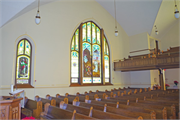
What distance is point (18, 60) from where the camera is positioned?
887cm

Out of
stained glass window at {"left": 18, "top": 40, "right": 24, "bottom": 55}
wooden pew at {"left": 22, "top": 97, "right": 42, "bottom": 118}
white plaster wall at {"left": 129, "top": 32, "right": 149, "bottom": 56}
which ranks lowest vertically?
wooden pew at {"left": 22, "top": 97, "right": 42, "bottom": 118}

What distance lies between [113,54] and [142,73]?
3231 millimetres

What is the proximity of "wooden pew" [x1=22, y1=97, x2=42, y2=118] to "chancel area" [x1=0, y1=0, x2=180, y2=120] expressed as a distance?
0.10ft

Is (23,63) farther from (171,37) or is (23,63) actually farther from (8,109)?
(171,37)

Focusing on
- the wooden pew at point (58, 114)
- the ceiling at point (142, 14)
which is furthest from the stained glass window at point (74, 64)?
the wooden pew at point (58, 114)

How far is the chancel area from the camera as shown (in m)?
7.83

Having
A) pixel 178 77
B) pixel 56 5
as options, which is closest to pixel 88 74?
pixel 56 5

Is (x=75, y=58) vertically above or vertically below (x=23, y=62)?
above

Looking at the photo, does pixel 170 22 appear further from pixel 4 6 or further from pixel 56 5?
pixel 4 6

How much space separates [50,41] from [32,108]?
560 centimetres

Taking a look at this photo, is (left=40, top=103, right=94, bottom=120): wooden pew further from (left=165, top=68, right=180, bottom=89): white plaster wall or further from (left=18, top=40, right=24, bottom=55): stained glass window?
(left=165, top=68, right=180, bottom=89): white plaster wall

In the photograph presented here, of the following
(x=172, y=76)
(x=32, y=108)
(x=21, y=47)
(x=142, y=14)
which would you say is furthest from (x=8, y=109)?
(x=172, y=76)

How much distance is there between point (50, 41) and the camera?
9773 mm

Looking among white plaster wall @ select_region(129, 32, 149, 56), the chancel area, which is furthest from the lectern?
white plaster wall @ select_region(129, 32, 149, 56)
